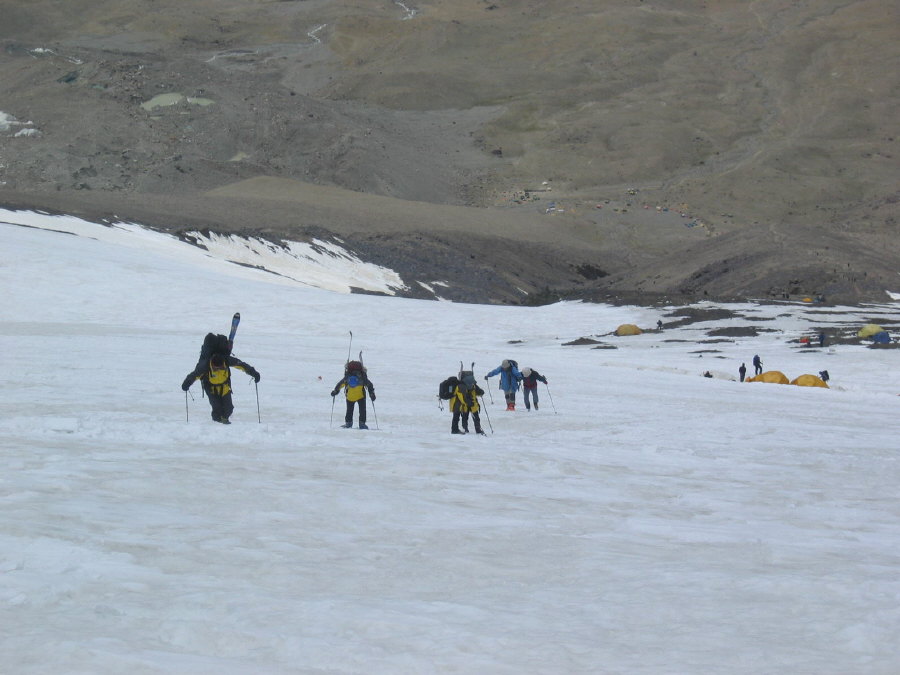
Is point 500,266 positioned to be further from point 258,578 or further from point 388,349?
point 258,578

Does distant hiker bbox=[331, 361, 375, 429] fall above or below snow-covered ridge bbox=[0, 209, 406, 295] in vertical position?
below

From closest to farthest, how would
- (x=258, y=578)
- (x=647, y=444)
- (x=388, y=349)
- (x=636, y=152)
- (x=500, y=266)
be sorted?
(x=258, y=578), (x=647, y=444), (x=388, y=349), (x=500, y=266), (x=636, y=152)

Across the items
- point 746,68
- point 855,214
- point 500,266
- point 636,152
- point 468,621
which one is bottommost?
point 468,621

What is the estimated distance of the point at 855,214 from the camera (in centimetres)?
8731

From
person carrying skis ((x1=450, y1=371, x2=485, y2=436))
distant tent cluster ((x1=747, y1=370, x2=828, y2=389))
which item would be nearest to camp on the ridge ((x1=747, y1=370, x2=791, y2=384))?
distant tent cluster ((x1=747, y1=370, x2=828, y2=389))

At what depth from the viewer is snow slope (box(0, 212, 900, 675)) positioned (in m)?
5.98

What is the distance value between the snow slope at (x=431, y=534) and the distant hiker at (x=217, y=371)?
379 millimetres

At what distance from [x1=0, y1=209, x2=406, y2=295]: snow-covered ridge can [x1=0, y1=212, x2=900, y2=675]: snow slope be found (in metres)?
34.5

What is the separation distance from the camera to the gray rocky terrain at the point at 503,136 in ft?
226

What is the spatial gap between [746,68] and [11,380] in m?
136

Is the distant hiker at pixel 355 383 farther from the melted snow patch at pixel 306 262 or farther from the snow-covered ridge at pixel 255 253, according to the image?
the melted snow patch at pixel 306 262

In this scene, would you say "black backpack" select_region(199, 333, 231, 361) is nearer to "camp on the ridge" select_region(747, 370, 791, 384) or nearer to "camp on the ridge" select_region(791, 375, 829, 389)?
"camp on the ridge" select_region(791, 375, 829, 389)

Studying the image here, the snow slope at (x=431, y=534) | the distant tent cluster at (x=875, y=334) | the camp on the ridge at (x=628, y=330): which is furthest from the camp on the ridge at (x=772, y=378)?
the camp on the ridge at (x=628, y=330)

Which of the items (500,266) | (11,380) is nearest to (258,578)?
(11,380)
